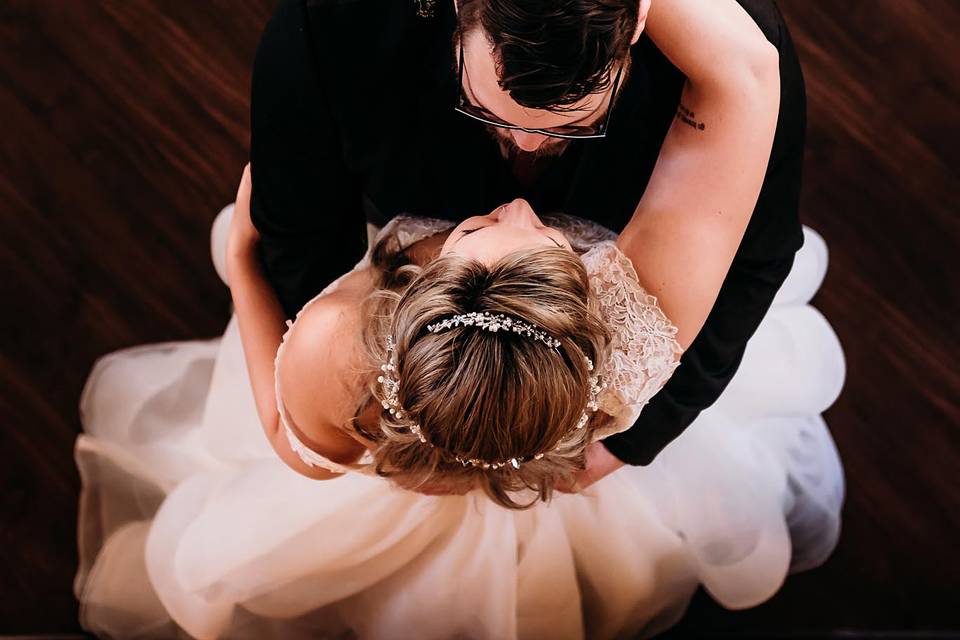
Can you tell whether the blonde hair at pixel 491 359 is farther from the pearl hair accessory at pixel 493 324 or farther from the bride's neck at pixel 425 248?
the bride's neck at pixel 425 248

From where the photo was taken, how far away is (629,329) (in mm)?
999

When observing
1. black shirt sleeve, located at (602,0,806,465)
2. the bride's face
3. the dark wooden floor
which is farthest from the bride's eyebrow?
the dark wooden floor

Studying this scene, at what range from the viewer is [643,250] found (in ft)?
3.28

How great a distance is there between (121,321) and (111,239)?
19 centimetres

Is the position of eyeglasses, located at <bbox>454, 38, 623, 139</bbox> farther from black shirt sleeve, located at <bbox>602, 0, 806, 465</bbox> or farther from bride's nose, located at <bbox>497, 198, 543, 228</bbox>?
black shirt sleeve, located at <bbox>602, 0, 806, 465</bbox>

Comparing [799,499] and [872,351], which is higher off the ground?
[872,351]

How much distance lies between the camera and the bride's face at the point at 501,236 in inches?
35.6

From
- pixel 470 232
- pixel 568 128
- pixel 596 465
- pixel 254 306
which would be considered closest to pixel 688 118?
pixel 568 128

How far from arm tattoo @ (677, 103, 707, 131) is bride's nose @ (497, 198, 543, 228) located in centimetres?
21

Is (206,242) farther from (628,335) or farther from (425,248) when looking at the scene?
(628,335)

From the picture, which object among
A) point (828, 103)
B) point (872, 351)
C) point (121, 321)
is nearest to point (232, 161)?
point (121, 321)

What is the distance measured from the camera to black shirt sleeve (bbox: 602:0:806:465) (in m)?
1.04

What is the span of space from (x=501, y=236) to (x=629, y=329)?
21 cm

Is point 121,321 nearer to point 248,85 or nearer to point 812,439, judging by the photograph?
point 248,85
